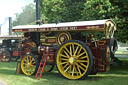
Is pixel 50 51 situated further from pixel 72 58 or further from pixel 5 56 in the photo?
pixel 5 56

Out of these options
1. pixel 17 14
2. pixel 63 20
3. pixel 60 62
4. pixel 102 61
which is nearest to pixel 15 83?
pixel 60 62

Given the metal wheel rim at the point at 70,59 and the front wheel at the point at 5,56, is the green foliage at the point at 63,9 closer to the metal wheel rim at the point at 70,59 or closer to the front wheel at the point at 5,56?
the metal wheel rim at the point at 70,59

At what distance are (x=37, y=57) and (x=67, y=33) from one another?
2.00 meters

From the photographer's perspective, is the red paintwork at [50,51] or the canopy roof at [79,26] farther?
the red paintwork at [50,51]

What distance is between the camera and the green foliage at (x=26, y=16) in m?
62.5

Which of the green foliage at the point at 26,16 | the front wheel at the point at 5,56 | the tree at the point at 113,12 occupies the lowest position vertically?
the front wheel at the point at 5,56

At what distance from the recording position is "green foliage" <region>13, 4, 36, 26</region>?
62.5m

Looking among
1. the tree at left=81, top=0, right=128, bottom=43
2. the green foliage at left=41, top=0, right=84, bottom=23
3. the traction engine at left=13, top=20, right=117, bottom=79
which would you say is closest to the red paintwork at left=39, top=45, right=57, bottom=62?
the traction engine at left=13, top=20, right=117, bottom=79

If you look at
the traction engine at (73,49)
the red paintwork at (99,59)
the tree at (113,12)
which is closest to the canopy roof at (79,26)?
the traction engine at (73,49)

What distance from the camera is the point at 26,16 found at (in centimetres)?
6303

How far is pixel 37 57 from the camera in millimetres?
8523

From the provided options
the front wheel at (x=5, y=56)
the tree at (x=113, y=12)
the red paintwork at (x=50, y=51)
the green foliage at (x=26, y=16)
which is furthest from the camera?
the green foliage at (x=26, y=16)

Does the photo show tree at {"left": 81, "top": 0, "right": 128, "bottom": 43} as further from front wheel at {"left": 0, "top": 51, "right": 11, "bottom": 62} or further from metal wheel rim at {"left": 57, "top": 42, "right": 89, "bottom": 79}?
front wheel at {"left": 0, "top": 51, "right": 11, "bottom": 62}

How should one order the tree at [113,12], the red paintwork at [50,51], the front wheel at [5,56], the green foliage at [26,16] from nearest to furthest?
the red paintwork at [50,51] → the tree at [113,12] → the front wheel at [5,56] → the green foliage at [26,16]
